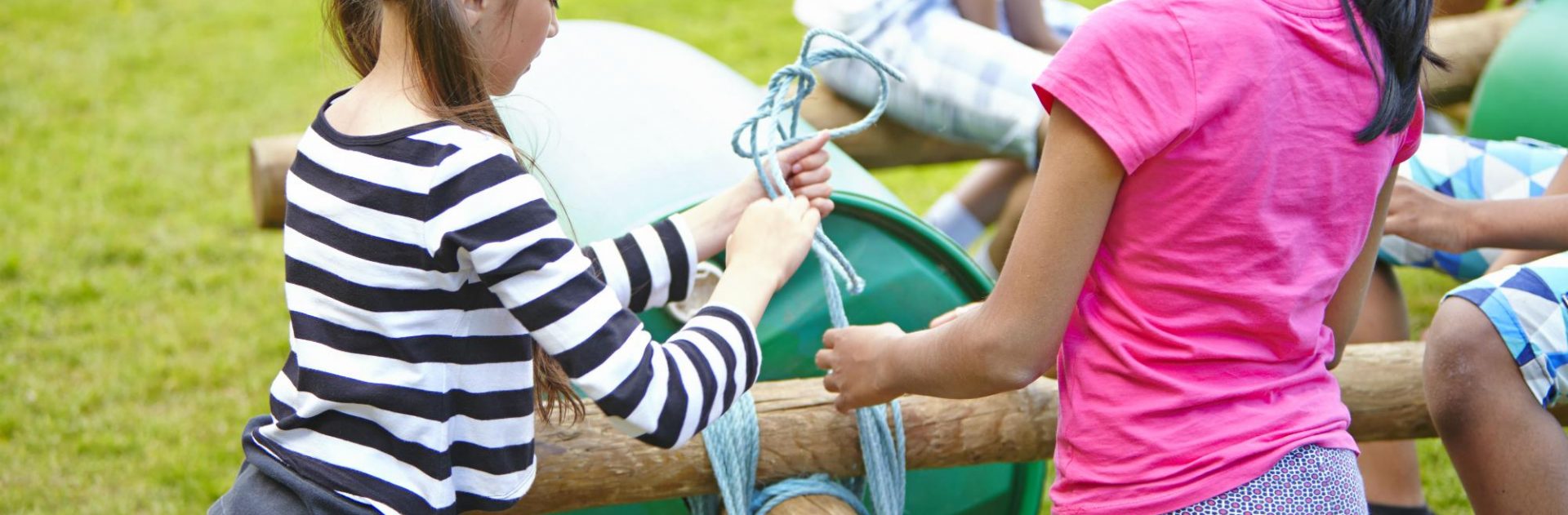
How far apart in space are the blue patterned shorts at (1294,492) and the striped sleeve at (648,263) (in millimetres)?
627

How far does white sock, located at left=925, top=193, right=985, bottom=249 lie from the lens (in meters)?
3.24

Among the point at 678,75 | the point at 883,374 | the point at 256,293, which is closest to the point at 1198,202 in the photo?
the point at 883,374

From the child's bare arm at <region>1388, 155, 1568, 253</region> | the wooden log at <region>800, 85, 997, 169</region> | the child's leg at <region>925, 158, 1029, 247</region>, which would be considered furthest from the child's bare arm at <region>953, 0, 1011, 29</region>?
the child's bare arm at <region>1388, 155, 1568, 253</region>

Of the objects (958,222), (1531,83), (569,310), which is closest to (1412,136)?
(569,310)

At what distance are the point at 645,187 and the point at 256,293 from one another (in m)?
2.20

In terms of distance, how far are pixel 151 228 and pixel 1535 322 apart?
361 cm

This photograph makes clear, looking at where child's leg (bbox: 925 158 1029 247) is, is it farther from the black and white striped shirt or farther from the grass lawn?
the black and white striped shirt

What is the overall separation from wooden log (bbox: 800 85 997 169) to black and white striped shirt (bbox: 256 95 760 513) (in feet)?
4.42

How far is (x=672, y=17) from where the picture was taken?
5773mm

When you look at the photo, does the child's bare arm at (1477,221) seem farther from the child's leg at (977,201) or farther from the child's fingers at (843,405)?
the child's leg at (977,201)

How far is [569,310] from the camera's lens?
117 cm

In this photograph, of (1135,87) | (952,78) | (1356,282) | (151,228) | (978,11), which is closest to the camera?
(1135,87)

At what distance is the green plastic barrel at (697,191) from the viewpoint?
1682mm

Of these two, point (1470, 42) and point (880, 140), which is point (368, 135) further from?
point (1470, 42)
